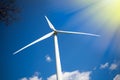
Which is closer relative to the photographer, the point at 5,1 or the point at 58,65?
the point at 5,1

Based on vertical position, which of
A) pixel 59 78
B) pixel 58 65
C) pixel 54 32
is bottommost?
pixel 59 78

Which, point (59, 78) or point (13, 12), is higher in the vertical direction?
point (13, 12)

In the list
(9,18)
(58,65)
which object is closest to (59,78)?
(58,65)

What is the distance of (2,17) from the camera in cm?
866

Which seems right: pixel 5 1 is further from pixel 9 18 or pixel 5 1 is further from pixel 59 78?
pixel 59 78

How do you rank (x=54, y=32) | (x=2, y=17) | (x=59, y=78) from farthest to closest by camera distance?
(x=54, y=32), (x=59, y=78), (x=2, y=17)

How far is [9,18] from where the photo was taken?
28.9 feet

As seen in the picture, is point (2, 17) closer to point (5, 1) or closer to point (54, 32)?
point (5, 1)

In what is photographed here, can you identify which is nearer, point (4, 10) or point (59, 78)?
point (4, 10)

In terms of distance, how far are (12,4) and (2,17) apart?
0.59 meters

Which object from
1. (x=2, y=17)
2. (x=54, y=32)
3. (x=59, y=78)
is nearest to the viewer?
(x=2, y=17)

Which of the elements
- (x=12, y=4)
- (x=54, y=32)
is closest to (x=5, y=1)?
(x=12, y=4)

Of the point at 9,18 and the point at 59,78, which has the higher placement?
the point at 9,18

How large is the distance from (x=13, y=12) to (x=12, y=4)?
0.81 ft
